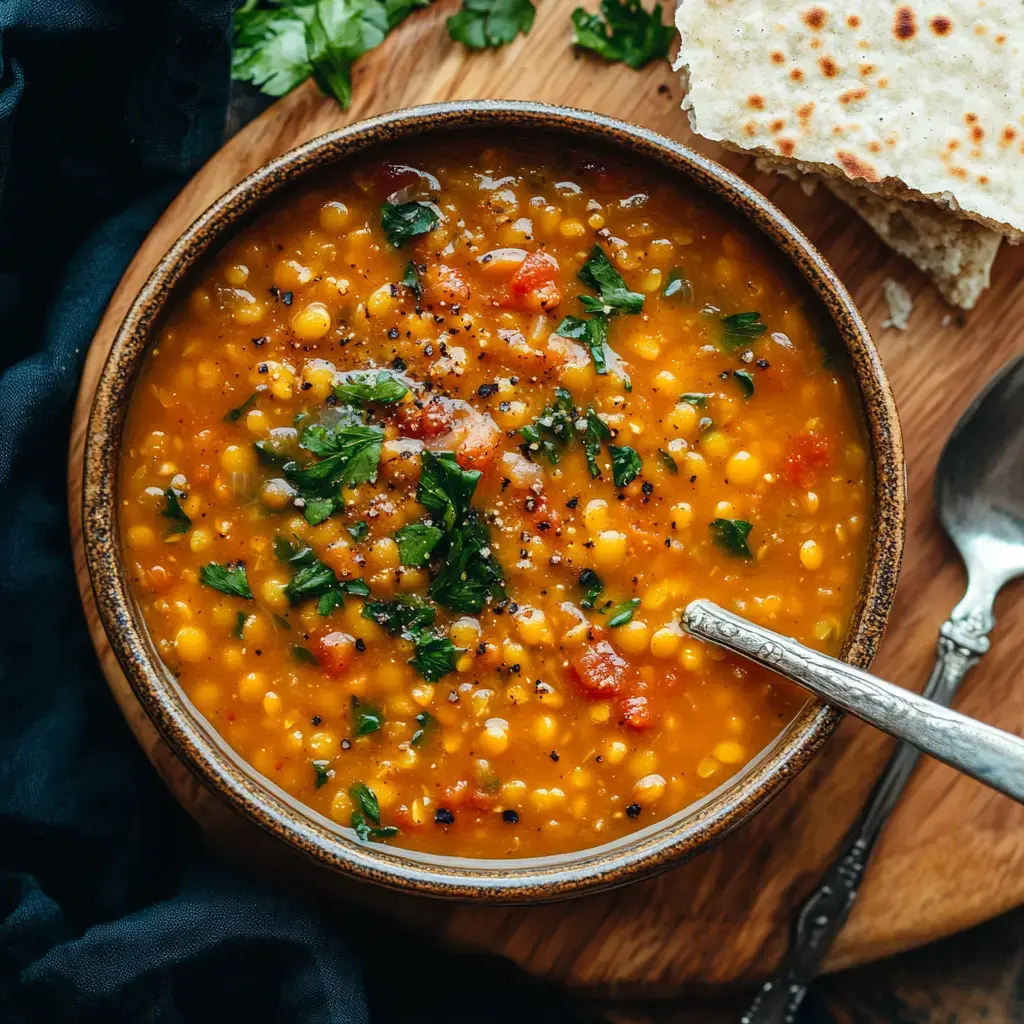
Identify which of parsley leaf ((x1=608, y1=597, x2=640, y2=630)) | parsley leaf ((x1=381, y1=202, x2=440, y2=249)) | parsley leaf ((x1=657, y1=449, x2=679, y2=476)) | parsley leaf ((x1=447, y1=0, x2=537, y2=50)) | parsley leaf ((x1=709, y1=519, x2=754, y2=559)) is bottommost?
parsley leaf ((x1=608, y1=597, x2=640, y2=630))

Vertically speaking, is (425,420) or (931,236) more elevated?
(931,236)

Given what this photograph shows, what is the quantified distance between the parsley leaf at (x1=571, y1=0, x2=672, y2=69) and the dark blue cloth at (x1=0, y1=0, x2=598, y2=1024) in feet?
3.44

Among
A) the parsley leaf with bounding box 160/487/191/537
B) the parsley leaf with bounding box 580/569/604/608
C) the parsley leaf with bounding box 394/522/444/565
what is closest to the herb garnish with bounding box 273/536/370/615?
the parsley leaf with bounding box 394/522/444/565

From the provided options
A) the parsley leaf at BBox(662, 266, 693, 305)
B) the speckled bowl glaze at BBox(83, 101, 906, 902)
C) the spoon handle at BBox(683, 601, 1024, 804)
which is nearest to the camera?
the spoon handle at BBox(683, 601, 1024, 804)

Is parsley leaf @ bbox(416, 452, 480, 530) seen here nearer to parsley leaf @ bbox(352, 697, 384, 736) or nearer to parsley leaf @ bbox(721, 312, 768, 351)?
parsley leaf @ bbox(352, 697, 384, 736)

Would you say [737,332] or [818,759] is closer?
[737,332]

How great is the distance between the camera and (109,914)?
11.8 ft

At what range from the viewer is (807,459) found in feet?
10.4

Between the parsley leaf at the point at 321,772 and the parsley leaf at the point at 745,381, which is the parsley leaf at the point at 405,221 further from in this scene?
the parsley leaf at the point at 321,772

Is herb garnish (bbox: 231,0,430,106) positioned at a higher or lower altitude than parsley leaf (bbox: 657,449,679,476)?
higher

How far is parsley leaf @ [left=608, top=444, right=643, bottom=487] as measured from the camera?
3125 mm

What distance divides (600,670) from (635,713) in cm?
15

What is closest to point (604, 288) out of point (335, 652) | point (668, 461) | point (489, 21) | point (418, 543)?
point (668, 461)

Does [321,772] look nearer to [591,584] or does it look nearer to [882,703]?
[591,584]
